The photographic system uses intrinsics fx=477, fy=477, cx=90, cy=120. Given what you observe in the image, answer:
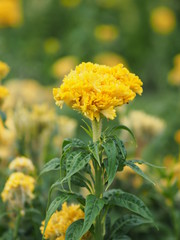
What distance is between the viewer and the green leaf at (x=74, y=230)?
5.40 feet

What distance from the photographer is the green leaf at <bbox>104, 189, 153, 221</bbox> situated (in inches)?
64.5

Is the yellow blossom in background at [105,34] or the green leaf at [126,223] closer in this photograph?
the green leaf at [126,223]

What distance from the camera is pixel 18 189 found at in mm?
2014

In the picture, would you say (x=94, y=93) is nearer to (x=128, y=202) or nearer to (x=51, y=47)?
(x=128, y=202)

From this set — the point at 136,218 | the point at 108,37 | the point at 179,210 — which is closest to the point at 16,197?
the point at 136,218

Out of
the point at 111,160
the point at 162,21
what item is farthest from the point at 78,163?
the point at 162,21

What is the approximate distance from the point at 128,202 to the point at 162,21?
583cm

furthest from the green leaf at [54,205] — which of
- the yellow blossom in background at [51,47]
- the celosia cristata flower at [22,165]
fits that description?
the yellow blossom in background at [51,47]

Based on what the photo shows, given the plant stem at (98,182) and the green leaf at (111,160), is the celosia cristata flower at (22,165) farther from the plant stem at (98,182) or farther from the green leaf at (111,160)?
the green leaf at (111,160)

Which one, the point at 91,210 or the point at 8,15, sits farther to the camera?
the point at 8,15

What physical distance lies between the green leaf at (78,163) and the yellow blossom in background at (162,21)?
5.88 m

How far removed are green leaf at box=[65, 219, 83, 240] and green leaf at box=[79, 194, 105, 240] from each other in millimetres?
22

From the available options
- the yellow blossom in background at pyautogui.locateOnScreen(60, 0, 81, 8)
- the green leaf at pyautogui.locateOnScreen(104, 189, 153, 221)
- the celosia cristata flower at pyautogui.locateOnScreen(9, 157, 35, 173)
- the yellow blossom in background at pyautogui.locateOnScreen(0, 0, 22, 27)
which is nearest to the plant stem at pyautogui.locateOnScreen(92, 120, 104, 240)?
the green leaf at pyautogui.locateOnScreen(104, 189, 153, 221)

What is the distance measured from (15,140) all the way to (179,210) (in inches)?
42.4
